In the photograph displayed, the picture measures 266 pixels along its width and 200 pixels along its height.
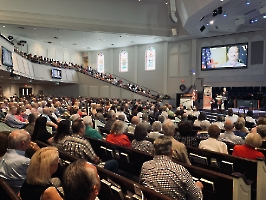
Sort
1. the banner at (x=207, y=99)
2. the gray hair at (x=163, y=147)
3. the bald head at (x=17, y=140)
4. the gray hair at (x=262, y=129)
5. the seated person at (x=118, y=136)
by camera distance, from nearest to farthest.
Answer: the gray hair at (x=163, y=147), the bald head at (x=17, y=140), the gray hair at (x=262, y=129), the seated person at (x=118, y=136), the banner at (x=207, y=99)

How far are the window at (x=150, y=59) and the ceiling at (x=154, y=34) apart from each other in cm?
105

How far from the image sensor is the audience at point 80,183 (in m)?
1.55

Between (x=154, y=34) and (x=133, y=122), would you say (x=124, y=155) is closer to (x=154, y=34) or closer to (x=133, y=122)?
(x=133, y=122)

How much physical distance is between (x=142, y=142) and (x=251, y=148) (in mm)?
1563

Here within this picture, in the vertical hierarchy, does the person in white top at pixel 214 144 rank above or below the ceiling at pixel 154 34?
below

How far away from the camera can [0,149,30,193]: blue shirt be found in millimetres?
2814

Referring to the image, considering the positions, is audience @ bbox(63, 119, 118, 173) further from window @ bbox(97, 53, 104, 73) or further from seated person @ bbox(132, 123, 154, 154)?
window @ bbox(97, 53, 104, 73)

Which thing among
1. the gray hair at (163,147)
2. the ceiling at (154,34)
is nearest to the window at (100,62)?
the ceiling at (154,34)

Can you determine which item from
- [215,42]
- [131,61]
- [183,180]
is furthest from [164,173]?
[131,61]

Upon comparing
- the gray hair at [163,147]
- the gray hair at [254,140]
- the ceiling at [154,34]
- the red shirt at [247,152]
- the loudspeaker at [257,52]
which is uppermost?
the ceiling at [154,34]

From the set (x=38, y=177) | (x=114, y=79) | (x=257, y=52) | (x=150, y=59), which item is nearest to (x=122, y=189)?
(x=38, y=177)

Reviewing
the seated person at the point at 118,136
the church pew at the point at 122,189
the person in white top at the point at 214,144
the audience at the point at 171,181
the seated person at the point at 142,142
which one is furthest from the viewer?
the seated person at the point at 118,136

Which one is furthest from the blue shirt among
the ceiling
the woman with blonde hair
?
the ceiling

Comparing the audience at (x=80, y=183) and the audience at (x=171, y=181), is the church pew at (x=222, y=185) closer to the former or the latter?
the audience at (x=171, y=181)
